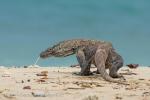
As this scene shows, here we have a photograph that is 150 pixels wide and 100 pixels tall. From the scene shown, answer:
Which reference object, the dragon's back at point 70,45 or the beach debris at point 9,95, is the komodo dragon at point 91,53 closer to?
the dragon's back at point 70,45

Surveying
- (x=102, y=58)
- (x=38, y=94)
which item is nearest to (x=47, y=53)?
(x=102, y=58)

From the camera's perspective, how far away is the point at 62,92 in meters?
12.1

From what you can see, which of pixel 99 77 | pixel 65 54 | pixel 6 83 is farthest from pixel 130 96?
pixel 65 54

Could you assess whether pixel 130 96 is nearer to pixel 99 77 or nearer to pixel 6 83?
pixel 6 83

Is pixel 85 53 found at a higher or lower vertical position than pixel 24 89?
higher

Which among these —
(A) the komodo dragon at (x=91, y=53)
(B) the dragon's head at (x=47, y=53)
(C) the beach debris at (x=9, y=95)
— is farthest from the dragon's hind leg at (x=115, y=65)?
(C) the beach debris at (x=9, y=95)

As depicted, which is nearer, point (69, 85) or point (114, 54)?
point (69, 85)

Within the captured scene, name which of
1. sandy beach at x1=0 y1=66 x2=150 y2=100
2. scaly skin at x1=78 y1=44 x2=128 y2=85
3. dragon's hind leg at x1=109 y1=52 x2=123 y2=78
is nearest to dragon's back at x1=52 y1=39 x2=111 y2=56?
scaly skin at x1=78 y1=44 x2=128 y2=85

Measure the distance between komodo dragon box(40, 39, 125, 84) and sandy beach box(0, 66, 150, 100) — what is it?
0.43 metres

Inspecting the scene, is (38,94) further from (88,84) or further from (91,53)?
(91,53)

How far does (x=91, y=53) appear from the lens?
16562 millimetres

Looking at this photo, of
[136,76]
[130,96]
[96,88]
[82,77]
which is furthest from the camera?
[136,76]

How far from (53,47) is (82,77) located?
186 centimetres

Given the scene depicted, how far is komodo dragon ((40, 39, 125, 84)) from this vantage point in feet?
53.9
